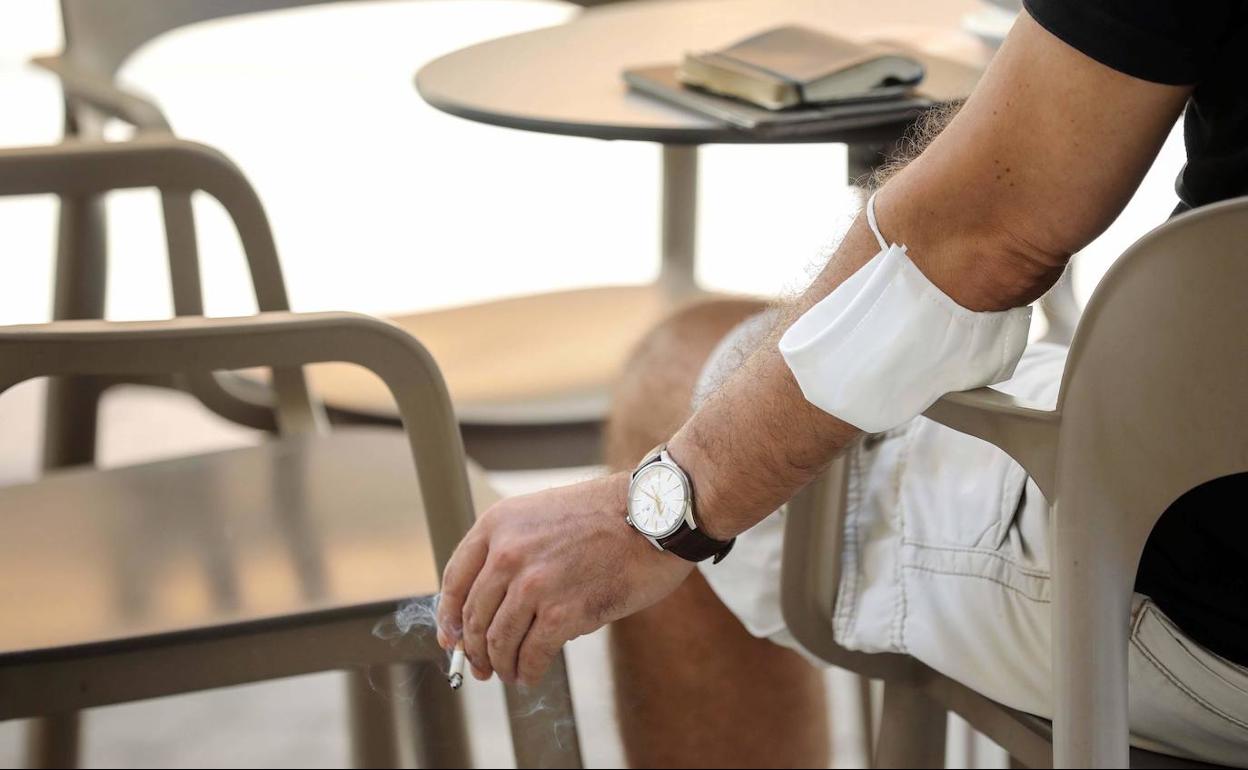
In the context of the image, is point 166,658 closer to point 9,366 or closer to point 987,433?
point 9,366

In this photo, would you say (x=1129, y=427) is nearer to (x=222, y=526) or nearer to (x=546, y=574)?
(x=546, y=574)

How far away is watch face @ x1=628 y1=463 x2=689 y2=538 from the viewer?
0.99m

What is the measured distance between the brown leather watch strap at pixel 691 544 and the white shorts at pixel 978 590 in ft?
0.44

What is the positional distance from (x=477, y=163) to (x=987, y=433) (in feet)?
14.2

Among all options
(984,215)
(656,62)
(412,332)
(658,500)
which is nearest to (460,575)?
(658,500)

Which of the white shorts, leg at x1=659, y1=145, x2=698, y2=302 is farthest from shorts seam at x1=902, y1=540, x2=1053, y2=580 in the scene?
leg at x1=659, y1=145, x2=698, y2=302

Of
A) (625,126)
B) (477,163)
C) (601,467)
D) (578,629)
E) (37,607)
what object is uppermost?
(625,126)

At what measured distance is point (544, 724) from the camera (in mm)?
1278

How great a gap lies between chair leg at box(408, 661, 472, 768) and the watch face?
925mm

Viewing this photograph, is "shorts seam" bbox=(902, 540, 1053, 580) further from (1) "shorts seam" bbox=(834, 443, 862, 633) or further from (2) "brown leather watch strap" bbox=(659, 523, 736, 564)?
(2) "brown leather watch strap" bbox=(659, 523, 736, 564)

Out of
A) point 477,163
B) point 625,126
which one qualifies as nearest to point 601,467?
point 625,126

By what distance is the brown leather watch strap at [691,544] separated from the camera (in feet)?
3.25

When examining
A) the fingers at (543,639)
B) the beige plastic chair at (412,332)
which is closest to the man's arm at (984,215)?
the fingers at (543,639)

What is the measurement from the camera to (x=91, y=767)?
1.96 meters
